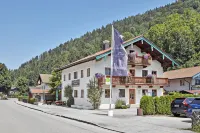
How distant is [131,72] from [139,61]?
206 centimetres

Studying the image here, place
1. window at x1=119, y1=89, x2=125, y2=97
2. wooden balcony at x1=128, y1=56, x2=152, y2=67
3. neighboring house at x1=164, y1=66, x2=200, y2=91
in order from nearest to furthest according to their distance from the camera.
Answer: window at x1=119, y1=89, x2=125, y2=97
wooden balcony at x1=128, y1=56, x2=152, y2=67
neighboring house at x1=164, y1=66, x2=200, y2=91

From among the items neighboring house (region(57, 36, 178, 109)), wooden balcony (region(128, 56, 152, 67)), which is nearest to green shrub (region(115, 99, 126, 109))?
neighboring house (region(57, 36, 178, 109))

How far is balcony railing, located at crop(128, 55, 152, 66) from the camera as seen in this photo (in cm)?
3634

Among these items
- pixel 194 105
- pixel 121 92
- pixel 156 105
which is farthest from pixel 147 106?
pixel 121 92

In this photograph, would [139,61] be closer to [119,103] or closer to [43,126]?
[119,103]

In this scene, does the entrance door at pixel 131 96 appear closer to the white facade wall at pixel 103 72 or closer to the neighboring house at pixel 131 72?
the neighboring house at pixel 131 72

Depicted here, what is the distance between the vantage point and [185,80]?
4594 cm

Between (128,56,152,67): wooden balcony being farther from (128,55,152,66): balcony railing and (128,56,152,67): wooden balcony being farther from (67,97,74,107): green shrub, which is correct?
(67,97,74,107): green shrub

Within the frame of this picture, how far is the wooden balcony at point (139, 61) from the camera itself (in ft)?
119

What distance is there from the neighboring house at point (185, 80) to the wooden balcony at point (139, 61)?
34.8 feet

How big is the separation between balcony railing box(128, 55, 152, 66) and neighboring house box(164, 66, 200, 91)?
10715 mm

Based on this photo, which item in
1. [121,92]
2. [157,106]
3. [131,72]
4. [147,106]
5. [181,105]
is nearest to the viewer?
[181,105]

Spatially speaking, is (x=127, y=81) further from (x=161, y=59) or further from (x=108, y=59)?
(x=161, y=59)

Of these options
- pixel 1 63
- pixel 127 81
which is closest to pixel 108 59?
pixel 127 81
